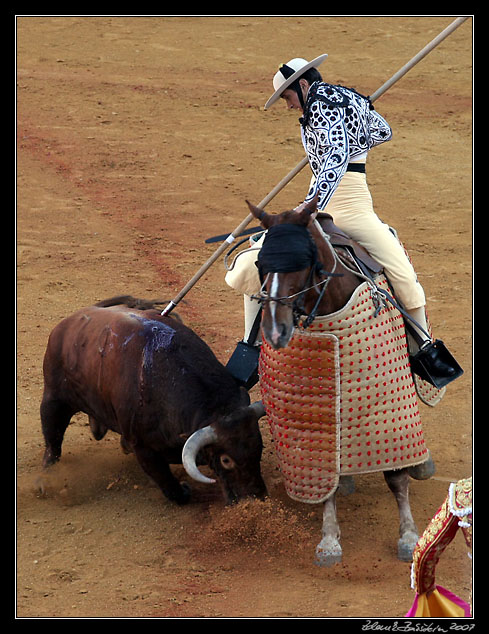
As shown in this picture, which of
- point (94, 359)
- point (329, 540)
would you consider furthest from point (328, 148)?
point (329, 540)

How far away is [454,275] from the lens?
1039cm

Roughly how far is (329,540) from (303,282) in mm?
1639

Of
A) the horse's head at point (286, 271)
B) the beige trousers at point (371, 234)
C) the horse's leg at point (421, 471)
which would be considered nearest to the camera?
the horse's head at point (286, 271)

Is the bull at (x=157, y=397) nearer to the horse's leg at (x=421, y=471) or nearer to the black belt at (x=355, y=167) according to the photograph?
the horse's leg at (x=421, y=471)

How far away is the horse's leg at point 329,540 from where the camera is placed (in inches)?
218

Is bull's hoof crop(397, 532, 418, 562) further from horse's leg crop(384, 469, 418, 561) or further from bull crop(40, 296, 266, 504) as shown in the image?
bull crop(40, 296, 266, 504)

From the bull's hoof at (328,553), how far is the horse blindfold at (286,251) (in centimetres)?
172

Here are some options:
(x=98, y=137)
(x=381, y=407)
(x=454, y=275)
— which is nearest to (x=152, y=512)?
(x=381, y=407)

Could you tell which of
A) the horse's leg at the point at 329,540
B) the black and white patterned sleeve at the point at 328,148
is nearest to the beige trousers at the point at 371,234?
the black and white patterned sleeve at the point at 328,148

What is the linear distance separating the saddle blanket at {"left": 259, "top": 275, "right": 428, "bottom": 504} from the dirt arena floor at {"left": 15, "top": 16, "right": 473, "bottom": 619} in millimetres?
573

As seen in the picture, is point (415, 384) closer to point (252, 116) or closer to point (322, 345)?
point (322, 345)

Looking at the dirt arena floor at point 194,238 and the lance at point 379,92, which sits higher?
the lance at point 379,92

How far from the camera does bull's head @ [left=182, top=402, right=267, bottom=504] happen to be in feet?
18.8

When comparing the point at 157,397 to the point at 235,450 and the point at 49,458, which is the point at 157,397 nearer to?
the point at 235,450
